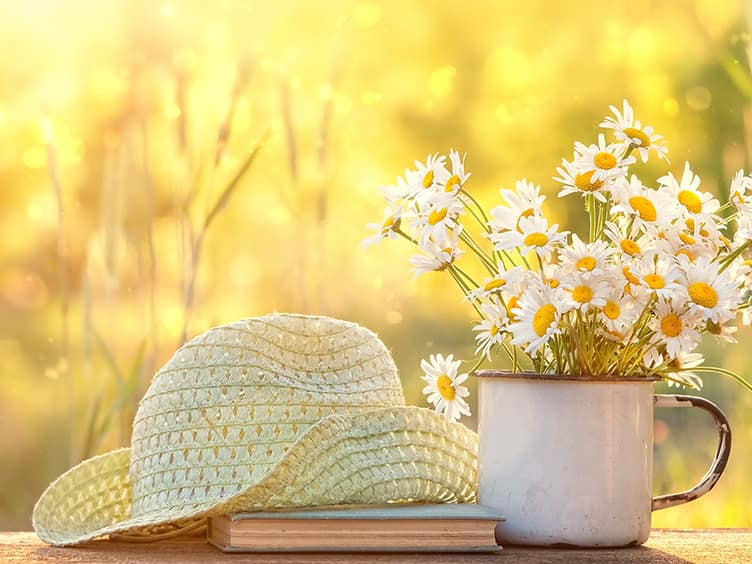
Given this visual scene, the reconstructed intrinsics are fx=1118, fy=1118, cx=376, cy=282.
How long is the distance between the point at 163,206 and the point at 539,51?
0.84 m

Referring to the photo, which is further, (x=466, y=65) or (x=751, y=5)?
(x=466, y=65)

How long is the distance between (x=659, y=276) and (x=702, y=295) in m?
0.03

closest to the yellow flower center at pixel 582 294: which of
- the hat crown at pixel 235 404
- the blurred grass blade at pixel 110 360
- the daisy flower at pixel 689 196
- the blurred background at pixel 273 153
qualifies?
the daisy flower at pixel 689 196

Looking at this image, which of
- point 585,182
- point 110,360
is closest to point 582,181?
point 585,182

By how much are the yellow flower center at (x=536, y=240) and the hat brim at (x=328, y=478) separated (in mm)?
178

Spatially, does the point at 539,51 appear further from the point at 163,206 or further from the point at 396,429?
the point at 396,429

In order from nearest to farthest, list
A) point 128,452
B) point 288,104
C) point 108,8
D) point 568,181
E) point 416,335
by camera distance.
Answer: point 568,181 → point 128,452 → point 288,104 → point 108,8 → point 416,335


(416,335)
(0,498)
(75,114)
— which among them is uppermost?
(75,114)

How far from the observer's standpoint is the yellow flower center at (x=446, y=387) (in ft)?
2.79

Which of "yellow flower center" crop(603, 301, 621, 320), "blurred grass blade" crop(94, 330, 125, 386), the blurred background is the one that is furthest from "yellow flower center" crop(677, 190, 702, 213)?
"blurred grass blade" crop(94, 330, 125, 386)

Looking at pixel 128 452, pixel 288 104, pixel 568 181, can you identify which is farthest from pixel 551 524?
pixel 288 104

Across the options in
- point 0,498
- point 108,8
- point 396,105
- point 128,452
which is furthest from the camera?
point 396,105

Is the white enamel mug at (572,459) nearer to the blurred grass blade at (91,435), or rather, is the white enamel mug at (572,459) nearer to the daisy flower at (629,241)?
the daisy flower at (629,241)

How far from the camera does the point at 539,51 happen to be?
2303mm
